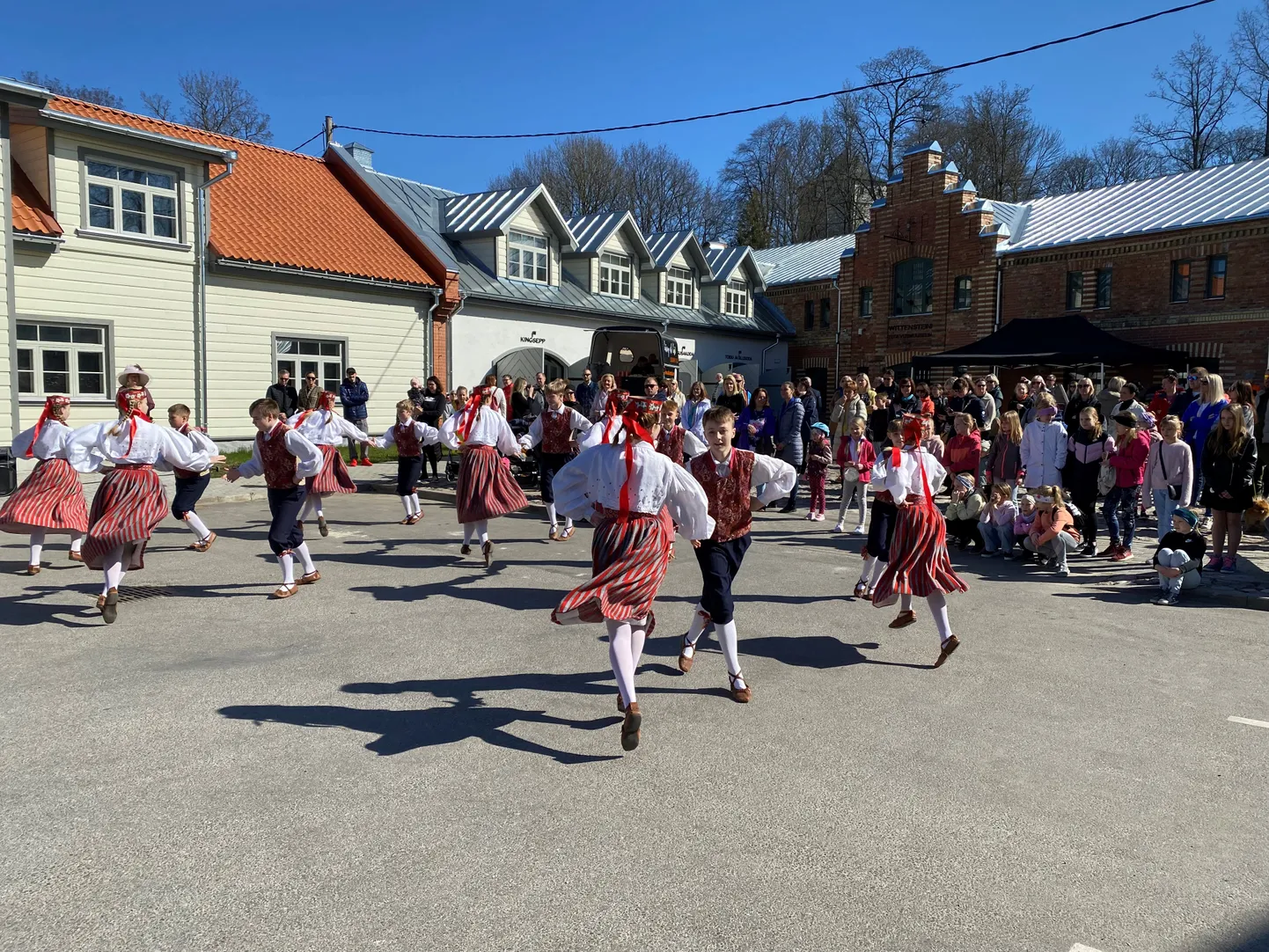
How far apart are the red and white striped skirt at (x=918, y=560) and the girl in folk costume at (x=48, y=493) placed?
740 cm

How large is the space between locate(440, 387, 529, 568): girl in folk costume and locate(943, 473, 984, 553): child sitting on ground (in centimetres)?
528

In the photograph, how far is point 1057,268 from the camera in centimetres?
2981

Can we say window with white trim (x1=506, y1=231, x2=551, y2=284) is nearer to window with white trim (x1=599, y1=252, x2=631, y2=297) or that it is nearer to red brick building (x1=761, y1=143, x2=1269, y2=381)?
window with white trim (x1=599, y1=252, x2=631, y2=297)

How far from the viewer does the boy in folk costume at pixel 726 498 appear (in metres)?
6.16

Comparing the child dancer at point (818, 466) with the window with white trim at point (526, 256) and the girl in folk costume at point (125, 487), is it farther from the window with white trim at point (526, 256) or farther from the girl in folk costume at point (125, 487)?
the window with white trim at point (526, 256)

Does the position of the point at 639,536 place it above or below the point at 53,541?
above

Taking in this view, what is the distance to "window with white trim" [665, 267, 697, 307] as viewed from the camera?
34.3m

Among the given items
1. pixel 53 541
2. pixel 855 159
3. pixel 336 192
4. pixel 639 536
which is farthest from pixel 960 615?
pixel 855 159

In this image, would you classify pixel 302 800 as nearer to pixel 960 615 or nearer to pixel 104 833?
pixel 104 833

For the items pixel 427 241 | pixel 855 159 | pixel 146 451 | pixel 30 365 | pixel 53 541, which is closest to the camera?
pixel 146 451

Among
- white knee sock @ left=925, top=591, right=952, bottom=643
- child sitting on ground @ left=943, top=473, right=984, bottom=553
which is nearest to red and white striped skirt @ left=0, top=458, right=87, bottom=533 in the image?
white knee sock @ left=925, top=591, right=952, bottom=643

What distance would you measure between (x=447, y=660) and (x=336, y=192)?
23.5m

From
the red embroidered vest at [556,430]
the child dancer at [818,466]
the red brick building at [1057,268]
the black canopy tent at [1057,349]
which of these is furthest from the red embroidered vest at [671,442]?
the red brick building at [1057,268]

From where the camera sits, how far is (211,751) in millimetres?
5055
